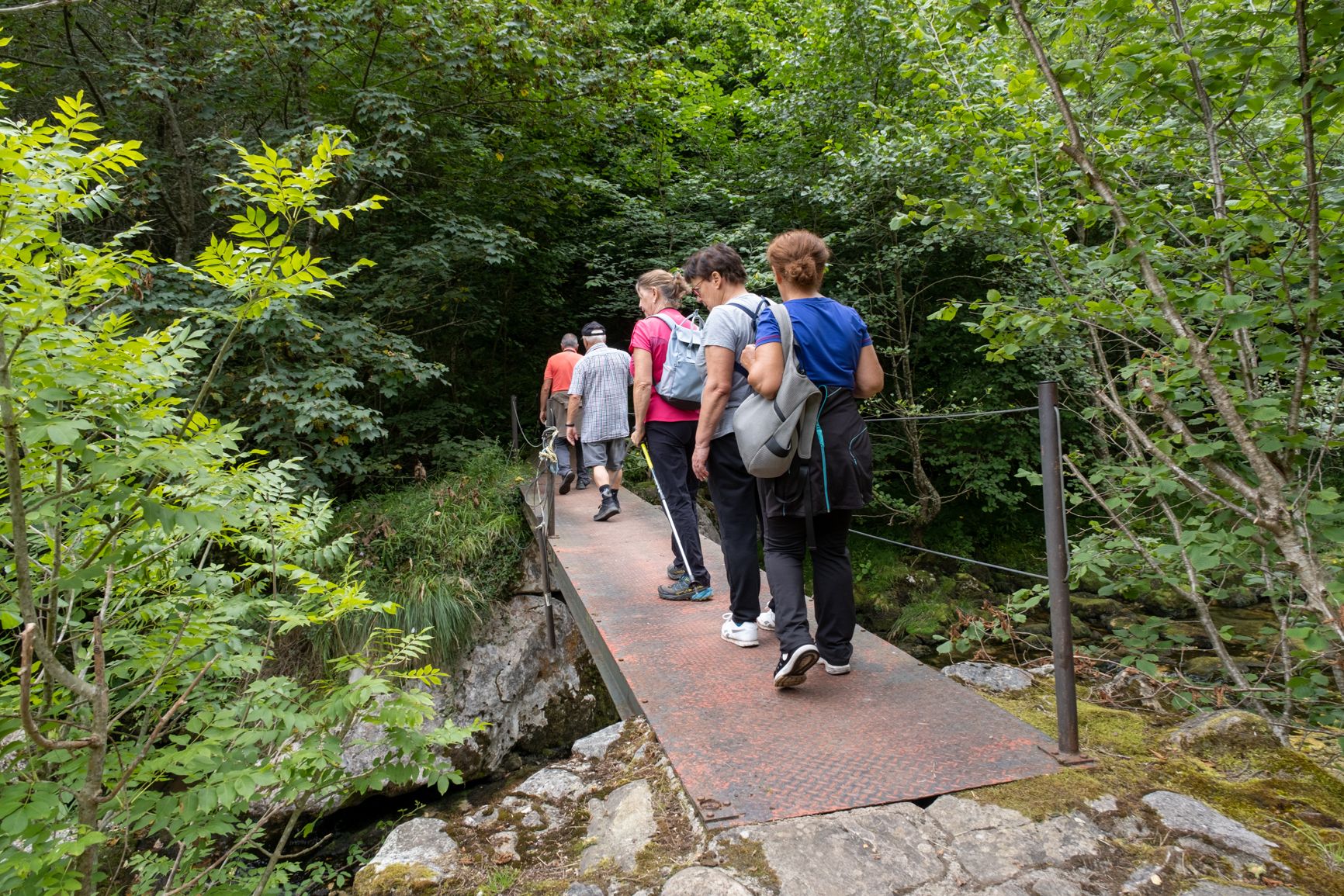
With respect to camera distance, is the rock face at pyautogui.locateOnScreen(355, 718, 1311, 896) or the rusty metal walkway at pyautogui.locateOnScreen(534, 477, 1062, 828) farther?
the rusty metal walkway at pyautogui.locateOnScreen(534, 477, 1062, 828)

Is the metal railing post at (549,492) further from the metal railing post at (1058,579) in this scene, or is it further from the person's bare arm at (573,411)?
the metal railing post at (1058,579)

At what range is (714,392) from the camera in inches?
124

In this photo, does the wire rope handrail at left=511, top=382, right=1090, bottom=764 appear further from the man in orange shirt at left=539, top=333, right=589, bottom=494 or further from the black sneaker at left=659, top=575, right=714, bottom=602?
the man in orange shirt at left=539, top=333, right=589, bottom=494

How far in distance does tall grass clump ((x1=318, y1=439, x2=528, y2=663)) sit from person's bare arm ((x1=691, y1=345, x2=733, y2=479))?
384 centimetres

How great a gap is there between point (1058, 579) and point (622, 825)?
5.43 ft

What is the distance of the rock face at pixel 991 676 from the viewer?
3307 millimetres

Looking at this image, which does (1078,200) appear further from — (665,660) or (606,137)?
(606,137)

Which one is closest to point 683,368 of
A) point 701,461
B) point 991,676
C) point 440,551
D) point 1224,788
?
point 701,461

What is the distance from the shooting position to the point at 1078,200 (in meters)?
3.22

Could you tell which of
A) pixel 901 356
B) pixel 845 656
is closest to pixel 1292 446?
pixel 845 656

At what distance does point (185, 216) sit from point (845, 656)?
8.34 metres

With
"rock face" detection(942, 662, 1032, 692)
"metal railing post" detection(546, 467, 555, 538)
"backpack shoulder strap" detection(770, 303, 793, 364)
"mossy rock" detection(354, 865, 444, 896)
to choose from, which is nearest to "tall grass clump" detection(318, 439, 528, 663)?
"metal railing post" detection(546, 467, 555, 538)

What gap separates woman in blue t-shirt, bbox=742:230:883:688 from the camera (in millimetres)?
2795

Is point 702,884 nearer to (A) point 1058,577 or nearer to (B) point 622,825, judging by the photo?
(B) point 622,825
